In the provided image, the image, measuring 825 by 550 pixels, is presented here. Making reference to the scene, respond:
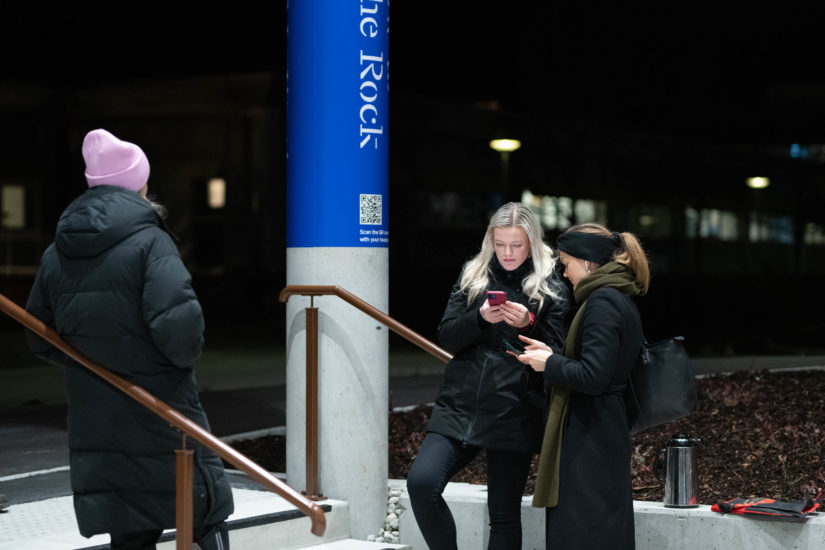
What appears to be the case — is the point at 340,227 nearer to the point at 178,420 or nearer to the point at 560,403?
the point at 560,403

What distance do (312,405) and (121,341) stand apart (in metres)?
2.68

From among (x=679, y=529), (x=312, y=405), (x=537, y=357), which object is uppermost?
(x=537, y=357)

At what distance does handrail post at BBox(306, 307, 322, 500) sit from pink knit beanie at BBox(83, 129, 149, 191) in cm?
255

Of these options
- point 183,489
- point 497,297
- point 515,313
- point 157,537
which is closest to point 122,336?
point 183,489

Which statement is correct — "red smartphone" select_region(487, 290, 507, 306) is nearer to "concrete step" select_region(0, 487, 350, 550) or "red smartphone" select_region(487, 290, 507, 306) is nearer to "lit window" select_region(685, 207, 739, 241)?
"concrete step" select_region(0, 487, 350, 550)

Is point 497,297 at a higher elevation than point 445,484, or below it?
higher

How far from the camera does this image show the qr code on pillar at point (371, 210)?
6645 millimetres

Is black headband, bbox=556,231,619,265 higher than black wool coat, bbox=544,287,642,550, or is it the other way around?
black headband, bbox=556,231,619,265

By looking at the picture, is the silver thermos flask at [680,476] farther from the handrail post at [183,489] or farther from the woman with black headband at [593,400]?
the handrail post at [183,489]

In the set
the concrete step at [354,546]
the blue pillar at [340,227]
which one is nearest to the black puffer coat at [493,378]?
the concrete step at [354,546]

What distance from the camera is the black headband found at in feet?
15.5

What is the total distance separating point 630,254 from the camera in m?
4.74

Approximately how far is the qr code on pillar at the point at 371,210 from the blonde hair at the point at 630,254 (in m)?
2.08

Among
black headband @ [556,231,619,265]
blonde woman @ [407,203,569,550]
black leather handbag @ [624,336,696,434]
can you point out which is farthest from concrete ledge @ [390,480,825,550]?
black headband @ [556,231,619,265]
